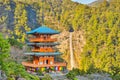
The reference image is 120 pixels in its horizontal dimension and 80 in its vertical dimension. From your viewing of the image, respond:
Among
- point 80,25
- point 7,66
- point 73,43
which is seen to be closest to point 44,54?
point 7,66

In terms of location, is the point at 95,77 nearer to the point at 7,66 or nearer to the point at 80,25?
the point at 7,66

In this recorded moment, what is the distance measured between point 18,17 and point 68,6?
71.6 feet

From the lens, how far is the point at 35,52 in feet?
139

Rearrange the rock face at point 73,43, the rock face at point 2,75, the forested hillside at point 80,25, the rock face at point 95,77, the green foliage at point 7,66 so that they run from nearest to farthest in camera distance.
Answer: the rock face at point 2,75 < the green foliage at point 7,66 < the rock face at point 95,77 < the forested hillside at point 80,25 < the rock face at point 73,43

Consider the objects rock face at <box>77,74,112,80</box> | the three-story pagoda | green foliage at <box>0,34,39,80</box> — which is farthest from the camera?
the three-story pagoda

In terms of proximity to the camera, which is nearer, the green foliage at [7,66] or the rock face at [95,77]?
the green foliage at [7,66]

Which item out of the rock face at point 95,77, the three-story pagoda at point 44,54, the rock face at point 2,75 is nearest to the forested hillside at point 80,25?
the rock face at point 95,77

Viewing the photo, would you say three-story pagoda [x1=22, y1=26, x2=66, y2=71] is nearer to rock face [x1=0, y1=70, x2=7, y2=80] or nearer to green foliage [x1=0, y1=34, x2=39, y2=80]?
green foliage [x1=0, y1=34, x2=39, y2=80]

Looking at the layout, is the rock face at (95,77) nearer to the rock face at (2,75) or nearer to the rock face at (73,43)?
the rock face at (2,75)

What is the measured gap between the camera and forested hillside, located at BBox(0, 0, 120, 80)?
7275 centimetres

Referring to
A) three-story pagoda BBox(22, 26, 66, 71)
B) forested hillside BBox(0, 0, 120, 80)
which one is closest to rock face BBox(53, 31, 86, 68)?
forested hillside BBox(0, 0, 120, 80)

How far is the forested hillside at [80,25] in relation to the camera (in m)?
72.8

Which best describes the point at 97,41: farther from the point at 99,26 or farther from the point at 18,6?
the point at 18,6

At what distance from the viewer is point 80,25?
284ft
